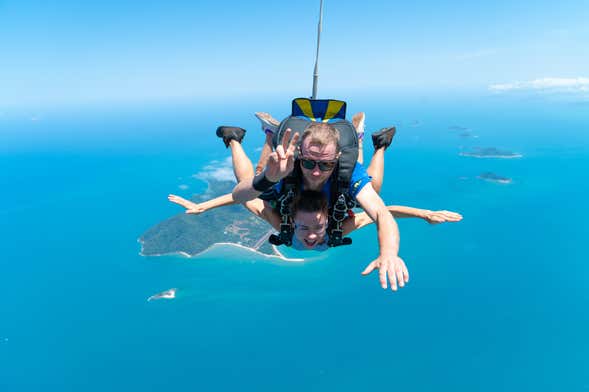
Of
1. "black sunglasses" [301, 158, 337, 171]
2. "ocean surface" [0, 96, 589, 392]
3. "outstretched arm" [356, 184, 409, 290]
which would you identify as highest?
"black sunglasses" [301, 158, 337, 171]

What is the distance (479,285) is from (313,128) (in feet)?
155

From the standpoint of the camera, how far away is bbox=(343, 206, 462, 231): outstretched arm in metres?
3.07

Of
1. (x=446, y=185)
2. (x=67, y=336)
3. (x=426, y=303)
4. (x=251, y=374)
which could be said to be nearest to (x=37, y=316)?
(x=67, y=336)

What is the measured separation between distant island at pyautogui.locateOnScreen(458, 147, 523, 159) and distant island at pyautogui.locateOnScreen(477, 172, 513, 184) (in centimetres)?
1739

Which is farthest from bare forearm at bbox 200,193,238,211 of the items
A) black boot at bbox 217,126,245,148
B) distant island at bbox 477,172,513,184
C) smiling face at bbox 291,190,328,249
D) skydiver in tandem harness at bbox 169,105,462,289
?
distant island at bbox 477,172,513,184

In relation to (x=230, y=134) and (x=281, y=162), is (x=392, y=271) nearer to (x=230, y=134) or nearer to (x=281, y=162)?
(x=281, y=162)

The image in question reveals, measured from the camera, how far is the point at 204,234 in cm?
5209

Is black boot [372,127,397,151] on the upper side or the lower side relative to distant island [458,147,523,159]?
upper

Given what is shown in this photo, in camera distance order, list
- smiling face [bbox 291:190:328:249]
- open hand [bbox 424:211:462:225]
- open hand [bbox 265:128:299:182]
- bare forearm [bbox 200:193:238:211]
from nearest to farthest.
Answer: open hand [bbox 265:128:299:182]
smiling face [bbox 291:190:328:249]
open hand [bbox 424:211:462:225]
bare forearm [bbox 200:193:238:211]

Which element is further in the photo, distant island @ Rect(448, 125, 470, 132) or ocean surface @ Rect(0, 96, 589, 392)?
distant island @ Rect(448, 125, 470, 132)

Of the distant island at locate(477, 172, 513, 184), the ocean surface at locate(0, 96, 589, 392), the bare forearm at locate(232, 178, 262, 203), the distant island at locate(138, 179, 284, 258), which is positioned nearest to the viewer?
the bare forearm at locate(232, 178, 262, 203)

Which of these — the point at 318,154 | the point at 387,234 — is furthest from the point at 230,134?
the point at 387,234

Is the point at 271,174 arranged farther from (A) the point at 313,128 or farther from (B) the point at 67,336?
(B) the point at 67,336

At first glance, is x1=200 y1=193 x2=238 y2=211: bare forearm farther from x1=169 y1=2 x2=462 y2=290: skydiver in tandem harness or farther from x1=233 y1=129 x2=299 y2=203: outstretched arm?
x1=233 y1=129 x2=299 y2=203: outstretched arm
